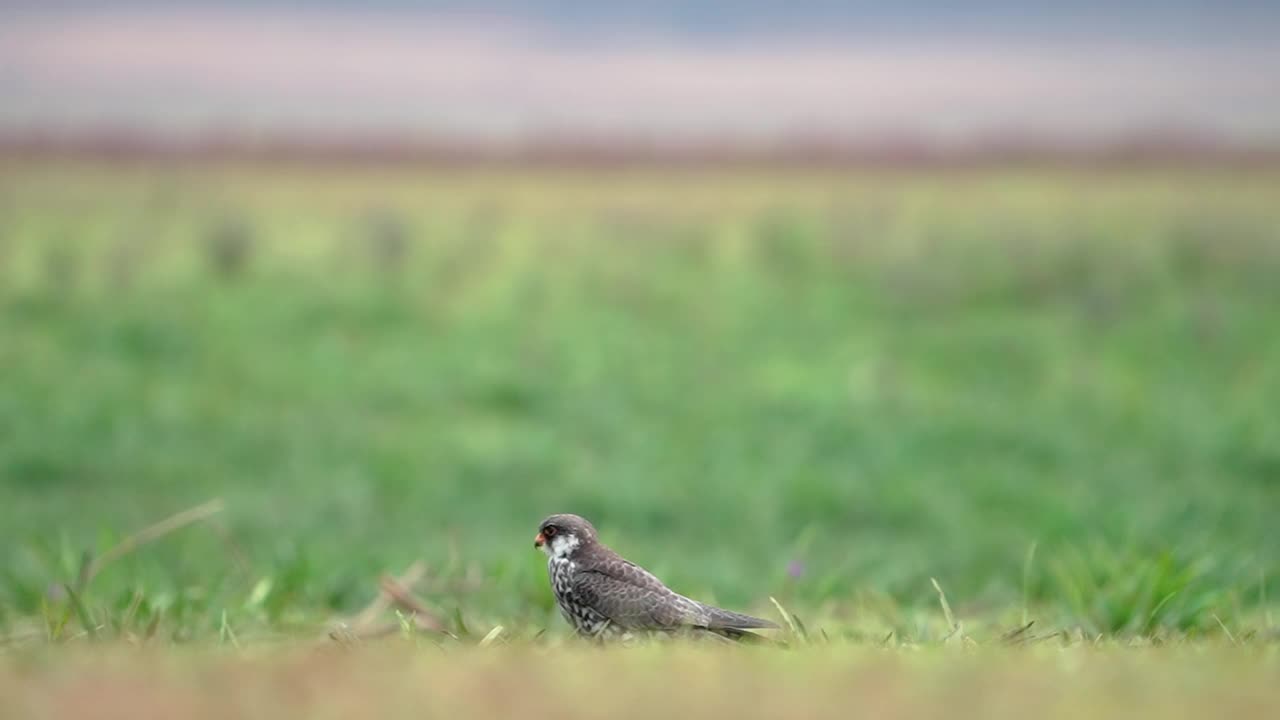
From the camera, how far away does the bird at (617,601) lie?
3740 mm

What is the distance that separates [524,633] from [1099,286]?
13.5 m

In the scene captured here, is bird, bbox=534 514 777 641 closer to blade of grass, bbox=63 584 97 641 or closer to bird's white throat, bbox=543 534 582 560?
bird's white throat, bbox=543 534 582 560

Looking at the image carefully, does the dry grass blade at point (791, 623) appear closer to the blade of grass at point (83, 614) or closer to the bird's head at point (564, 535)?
the bird's head at point (564, 535)

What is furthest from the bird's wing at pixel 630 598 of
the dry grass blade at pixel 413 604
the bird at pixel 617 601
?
the dry grass blade at pixel 413 604

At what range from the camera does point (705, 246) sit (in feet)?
67.1

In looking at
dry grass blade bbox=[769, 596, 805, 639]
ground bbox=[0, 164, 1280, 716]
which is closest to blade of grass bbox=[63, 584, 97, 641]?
ground bbox=[0, 164, 1280, 716]

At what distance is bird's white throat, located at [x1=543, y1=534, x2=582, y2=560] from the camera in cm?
412

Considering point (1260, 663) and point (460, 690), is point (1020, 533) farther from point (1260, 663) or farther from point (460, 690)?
point (460, 690)

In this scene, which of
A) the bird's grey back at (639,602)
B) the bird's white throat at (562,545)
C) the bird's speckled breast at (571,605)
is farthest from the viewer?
the bird's white throat at (562,545)

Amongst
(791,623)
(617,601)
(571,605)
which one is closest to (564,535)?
(571,605)

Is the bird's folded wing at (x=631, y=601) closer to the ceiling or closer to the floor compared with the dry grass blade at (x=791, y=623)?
closer to the ceiling

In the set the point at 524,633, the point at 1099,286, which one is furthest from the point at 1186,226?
the point at 524,633

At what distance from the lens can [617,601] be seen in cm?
382

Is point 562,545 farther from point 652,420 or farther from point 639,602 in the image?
point 652,420
